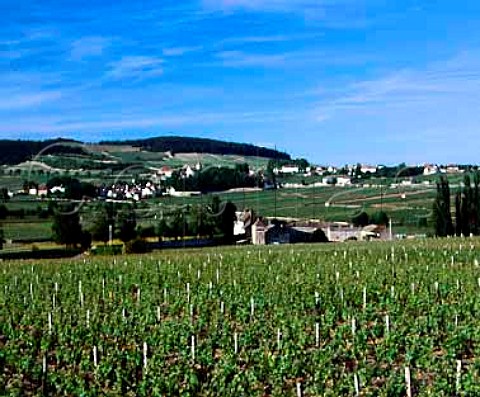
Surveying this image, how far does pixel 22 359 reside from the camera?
1399 cm

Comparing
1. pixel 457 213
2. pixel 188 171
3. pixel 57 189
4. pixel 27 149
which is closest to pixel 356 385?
pixel 457 213

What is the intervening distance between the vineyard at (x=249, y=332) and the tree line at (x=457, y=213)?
30.2m

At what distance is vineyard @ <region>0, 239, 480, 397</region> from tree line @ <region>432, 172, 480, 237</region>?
30213mm

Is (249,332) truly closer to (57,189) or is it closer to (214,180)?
(57,189)

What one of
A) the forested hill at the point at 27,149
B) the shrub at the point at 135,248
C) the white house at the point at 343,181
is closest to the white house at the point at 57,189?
the forested hill at the point at 27,149

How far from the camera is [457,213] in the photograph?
58062mm

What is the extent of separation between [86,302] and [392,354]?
10351 mm

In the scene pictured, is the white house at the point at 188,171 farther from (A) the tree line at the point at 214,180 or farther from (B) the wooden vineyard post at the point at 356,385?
(B) the wooden vineyard post at the point at 356,385

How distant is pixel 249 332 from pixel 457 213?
1789 inches

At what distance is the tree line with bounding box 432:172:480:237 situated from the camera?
57406mm

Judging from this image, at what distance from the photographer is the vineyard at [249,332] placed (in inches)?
465

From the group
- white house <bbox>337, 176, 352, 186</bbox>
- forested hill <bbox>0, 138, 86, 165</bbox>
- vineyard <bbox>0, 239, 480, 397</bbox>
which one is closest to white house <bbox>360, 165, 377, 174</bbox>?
white house <bbox>337, 176, 352, 186</bbox>

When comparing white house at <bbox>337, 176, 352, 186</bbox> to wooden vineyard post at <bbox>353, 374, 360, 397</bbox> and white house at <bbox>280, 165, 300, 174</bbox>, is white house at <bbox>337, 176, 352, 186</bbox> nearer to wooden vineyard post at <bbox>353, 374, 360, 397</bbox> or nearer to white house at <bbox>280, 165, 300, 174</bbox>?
white house at <bbox>280, 165, 300, 174</bbox>

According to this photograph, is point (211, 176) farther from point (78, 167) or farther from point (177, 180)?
point (78, 167)
